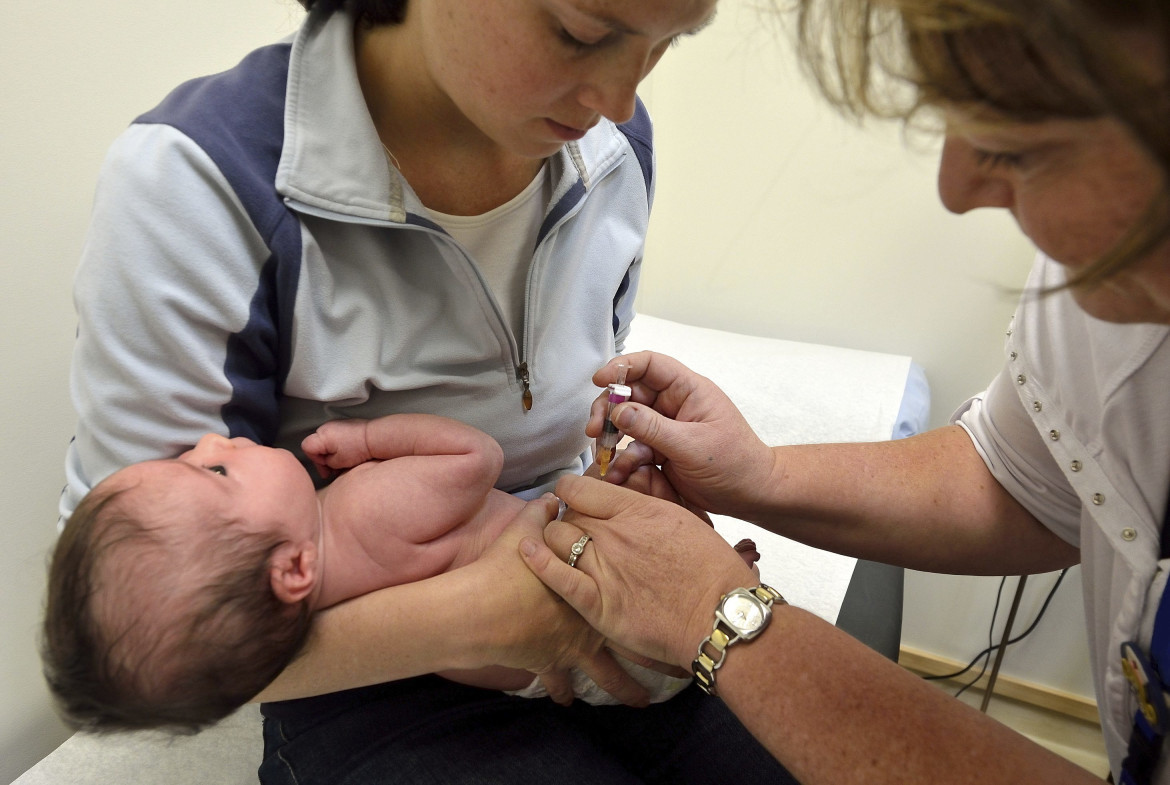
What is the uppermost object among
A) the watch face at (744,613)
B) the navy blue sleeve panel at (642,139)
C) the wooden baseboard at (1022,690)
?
the navy blue sleeve panel at (642,139)

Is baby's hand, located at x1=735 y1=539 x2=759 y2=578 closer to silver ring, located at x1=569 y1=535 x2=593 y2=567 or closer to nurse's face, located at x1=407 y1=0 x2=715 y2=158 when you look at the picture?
silver ring, located at x1=569 y1=535 x2=593 y2=567

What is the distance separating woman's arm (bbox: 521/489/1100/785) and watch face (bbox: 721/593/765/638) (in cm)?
2

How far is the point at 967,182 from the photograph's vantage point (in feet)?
2.44

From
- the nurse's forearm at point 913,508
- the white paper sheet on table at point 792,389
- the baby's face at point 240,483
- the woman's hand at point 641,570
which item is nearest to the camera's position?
the baby's face at point 240,483

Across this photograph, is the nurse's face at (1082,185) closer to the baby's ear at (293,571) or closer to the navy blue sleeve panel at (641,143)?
the navy blue sleeve panel at (641,143)

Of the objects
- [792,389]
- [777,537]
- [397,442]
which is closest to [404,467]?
[397,442]

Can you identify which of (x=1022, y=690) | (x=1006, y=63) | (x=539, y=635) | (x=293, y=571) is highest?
(x=1006, y=63)

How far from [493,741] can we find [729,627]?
1.52ft

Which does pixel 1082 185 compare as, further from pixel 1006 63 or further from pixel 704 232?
pixel 704 232

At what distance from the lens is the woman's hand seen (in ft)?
3.51

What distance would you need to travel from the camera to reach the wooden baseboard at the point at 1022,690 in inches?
100

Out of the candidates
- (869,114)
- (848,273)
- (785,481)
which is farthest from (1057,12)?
(848,273)

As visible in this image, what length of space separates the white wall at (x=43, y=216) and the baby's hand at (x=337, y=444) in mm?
645

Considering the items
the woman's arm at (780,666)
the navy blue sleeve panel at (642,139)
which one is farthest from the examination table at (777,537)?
the navy blue sleeve panel at (642,139)
